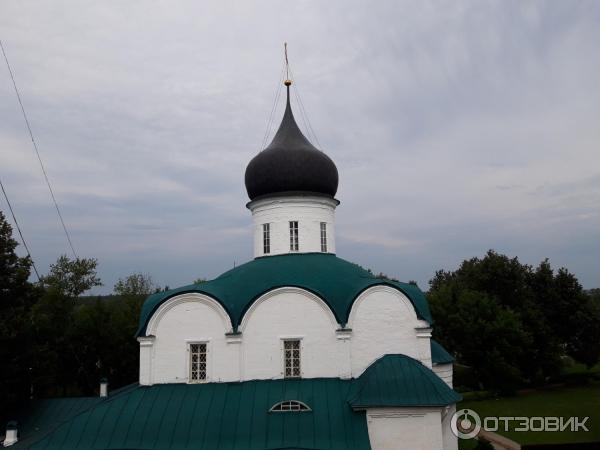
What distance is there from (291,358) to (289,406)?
1.31 m

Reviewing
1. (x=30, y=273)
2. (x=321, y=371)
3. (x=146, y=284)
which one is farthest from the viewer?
(x=146, y=284)

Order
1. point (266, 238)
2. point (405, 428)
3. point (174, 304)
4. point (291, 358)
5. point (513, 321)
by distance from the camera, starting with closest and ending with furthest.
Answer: point (405, 428)
point (291, 358)
point (174, 304)
point (266, 238)
point (513, 321)

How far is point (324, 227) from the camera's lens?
15.3 meters

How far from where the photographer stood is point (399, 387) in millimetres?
11180

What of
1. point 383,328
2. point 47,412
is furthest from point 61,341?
point 383,328

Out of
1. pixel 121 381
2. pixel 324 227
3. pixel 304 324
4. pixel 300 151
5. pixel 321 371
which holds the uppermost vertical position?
pixel 300 151

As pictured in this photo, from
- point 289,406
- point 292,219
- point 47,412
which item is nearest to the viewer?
point 289,406

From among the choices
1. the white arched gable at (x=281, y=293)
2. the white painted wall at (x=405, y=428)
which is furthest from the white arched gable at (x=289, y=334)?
the white painted wall at (x=405, y=428)

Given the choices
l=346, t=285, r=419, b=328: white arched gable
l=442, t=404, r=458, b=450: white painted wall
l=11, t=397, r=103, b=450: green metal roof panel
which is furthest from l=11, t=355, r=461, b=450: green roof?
l=11, t=397, r=103, b=450: green metal roof panel

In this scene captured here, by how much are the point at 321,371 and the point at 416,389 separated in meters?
2.32

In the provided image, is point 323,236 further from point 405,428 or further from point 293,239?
point 405,428

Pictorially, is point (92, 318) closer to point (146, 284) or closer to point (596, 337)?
point (146, 284)

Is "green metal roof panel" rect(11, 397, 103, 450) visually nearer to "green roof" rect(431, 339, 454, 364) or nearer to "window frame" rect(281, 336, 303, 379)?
"window frame" rect(281, 336, 303, 379)

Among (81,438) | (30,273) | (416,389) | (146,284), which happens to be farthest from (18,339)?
(146,284)
